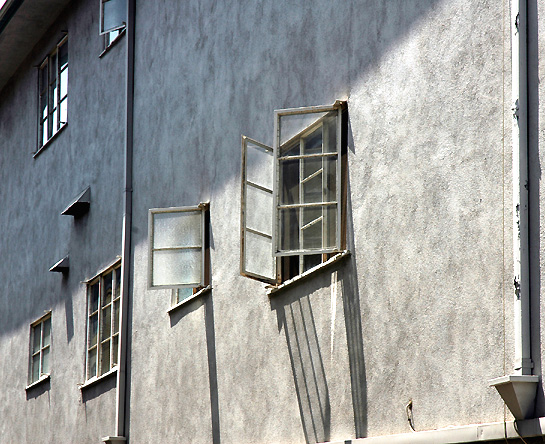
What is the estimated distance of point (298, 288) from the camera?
9.95 m

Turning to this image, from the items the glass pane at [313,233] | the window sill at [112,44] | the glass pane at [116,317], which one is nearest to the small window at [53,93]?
the window sill at [112,44]

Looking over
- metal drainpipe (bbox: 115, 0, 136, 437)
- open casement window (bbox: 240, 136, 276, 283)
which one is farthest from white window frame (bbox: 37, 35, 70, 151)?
open casement window (bbox: 240, 136, 276, 283)

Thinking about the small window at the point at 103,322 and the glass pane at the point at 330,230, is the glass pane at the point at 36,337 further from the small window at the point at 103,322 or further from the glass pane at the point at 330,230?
the glass pane at the point at 330,230

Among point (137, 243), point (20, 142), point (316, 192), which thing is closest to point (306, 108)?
point (316, 192)

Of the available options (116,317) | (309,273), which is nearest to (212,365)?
(309,273)

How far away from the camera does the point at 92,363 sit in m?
15.2

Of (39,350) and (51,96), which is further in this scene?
(51,96)

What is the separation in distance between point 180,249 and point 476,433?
563cm

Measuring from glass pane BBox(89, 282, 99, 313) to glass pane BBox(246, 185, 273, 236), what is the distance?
5.92 meters

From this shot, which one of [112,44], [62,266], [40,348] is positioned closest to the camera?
[112,44]

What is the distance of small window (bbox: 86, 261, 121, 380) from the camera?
14586mm

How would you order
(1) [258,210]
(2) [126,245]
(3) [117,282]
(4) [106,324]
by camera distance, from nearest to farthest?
(1) [258,210] → (2) [126,245] → (3) [117,282] → (4) [106,324]

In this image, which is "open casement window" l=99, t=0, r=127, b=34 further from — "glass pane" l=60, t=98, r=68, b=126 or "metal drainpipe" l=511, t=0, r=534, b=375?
"metal drainpipe" l=511, t=0, r=534, b=375

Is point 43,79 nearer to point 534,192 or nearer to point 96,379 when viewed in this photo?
point 96,379
